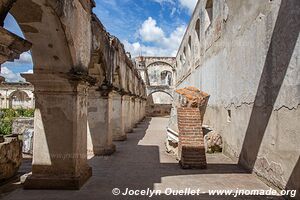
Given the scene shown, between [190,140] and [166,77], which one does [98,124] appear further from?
[166,77]

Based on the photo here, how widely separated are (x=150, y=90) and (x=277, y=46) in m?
28.8

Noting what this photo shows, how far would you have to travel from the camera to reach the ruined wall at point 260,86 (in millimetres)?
4980

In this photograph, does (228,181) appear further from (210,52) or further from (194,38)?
(194,38)

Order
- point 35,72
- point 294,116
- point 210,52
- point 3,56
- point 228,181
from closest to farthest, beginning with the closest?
1. point 3,56
2. point 294,116
3. point 35,72
4. point 228,181
5. point 210,52

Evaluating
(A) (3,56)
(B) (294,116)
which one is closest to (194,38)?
(B) (294,116)

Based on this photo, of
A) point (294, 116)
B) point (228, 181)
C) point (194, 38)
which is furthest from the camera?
point (194, 38)

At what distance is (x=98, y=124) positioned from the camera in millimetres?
8969

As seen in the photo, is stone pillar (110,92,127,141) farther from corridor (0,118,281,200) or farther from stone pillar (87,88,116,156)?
corridor (0,118,281,200)

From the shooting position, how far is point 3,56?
9.36 feet

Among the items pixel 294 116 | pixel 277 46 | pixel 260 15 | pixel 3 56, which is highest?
pixel 260 15

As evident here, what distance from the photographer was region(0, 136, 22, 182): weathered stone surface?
585cm

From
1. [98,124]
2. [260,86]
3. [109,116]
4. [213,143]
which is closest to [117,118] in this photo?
[109,116]

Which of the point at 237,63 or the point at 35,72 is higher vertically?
the point at 237,63

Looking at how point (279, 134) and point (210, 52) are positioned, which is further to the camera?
point (210, 52)
